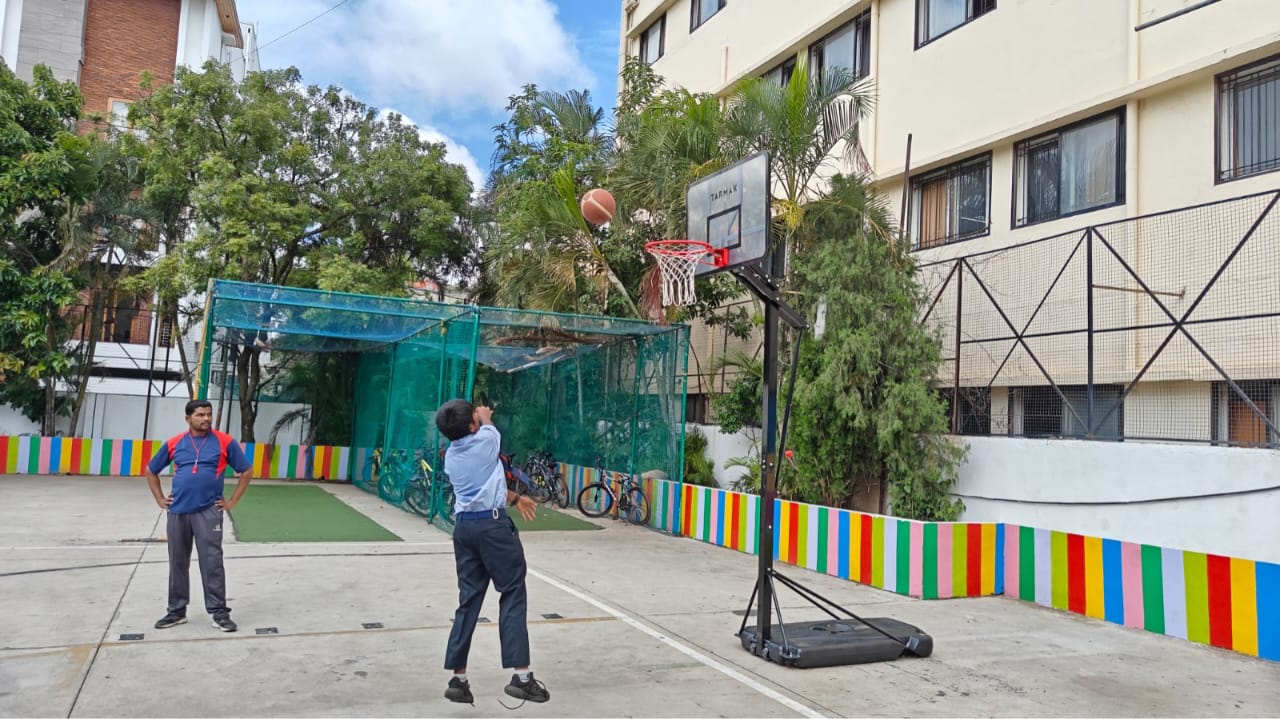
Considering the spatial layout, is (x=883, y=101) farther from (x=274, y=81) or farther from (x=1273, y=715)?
(x=274, y=81)

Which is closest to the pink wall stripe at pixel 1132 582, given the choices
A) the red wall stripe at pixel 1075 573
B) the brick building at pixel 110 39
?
the red wall stripe at pixel 1075 573

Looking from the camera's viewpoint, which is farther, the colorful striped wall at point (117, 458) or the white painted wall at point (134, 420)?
the white painted wall at point (134, 420)

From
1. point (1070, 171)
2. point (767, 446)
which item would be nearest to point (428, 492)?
point (767, 446)

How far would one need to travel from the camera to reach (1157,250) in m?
9.16

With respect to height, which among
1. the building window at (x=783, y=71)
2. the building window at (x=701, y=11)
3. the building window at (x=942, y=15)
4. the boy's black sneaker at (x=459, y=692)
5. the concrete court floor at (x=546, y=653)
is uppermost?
the building window at (x=701, y=11)

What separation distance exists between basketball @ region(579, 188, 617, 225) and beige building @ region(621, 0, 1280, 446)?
404cm

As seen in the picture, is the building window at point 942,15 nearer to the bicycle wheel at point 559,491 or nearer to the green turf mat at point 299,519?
the bicycle wheel at point 559,491

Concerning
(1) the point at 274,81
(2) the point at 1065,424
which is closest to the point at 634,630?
(2) the point at 1065,424

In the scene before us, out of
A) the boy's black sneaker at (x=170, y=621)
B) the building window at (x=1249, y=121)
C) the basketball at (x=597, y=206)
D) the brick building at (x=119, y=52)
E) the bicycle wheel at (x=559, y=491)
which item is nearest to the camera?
the boy's black sneaker at (x=170, y=621)

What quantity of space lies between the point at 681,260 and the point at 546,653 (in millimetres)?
3798

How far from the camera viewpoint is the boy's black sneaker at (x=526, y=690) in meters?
4.62

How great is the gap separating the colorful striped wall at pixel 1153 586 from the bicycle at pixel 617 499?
5.88m

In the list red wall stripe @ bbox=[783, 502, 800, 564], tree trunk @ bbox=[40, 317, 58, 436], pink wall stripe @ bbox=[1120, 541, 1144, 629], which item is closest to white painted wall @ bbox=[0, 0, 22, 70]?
tree trunk @ bbox=[40, 317, 58, 436]

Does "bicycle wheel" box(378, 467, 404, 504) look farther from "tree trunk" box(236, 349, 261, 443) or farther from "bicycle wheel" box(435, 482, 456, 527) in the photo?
"tree trunk" box(236, 349, 261, 443)
